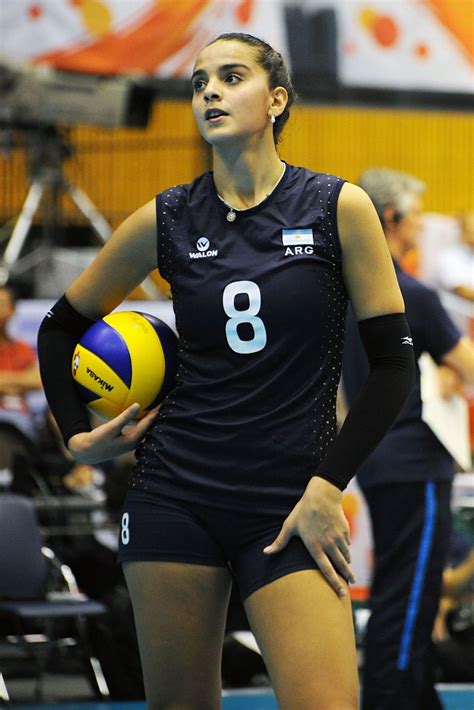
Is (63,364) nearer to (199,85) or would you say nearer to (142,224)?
(142,224)

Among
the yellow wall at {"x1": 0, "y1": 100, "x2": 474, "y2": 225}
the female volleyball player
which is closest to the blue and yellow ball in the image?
the female volleyball player

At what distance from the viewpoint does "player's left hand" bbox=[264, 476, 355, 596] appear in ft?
7.94

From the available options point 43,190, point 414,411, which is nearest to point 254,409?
point 414,411

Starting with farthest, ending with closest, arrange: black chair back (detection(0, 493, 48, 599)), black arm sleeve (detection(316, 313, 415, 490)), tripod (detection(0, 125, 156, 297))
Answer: tripod (detection(0, 125, 156, 297)) < black chair back (detection(0, 493, 48, 599)) < black arm sleeve (detection(316, 313, 415, 490))

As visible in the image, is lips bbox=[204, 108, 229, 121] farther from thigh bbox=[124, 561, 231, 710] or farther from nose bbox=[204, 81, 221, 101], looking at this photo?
thigh bbox=[124, 561, 231, 710]

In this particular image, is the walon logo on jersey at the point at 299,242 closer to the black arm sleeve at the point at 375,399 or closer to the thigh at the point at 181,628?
the black arm sleeve at the point at 375,399

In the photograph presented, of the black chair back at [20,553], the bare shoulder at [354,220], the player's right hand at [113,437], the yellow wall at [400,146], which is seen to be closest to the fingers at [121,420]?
the player's right hand at [113,437]

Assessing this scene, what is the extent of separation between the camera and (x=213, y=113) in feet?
8.45

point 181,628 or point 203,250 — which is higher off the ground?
point 203,250

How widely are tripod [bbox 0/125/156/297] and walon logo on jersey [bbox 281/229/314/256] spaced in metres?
6.31

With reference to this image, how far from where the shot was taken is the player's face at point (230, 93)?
2.57 meters

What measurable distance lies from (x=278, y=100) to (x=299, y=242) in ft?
1.15

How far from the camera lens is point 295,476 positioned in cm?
250

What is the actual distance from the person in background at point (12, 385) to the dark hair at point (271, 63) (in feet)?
13.6
